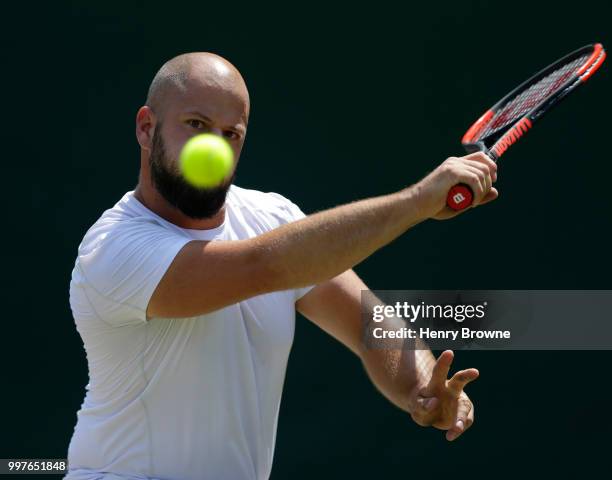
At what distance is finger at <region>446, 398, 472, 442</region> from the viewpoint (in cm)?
311

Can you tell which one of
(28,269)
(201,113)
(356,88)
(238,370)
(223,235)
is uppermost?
(356,88)

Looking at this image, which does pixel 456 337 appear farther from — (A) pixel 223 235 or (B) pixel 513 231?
(A) pixel 223 235

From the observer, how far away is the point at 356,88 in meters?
5.08

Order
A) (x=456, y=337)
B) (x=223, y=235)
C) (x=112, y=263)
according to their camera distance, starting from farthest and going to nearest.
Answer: (x=456, y=337), (x=223, y=235), (x=112, y=263)

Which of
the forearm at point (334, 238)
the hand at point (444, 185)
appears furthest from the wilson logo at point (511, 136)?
the forearm at point (334, 238)

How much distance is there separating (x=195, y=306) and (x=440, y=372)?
668mm

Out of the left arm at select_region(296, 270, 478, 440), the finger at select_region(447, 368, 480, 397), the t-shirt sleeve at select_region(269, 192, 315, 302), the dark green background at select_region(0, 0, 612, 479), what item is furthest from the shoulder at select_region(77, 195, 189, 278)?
the dark green background at select_region(0, 0, 612, 479)

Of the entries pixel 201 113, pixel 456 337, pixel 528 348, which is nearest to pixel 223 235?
pixel 201 113

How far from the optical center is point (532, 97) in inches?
151

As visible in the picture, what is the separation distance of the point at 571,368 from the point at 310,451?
116 cm

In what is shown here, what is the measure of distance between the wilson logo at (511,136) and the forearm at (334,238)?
2.04 feet

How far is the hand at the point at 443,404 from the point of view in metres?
3.07

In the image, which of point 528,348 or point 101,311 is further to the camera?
point 528,348

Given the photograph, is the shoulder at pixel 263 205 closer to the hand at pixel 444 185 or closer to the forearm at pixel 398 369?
the forearm at pixel 398 369
